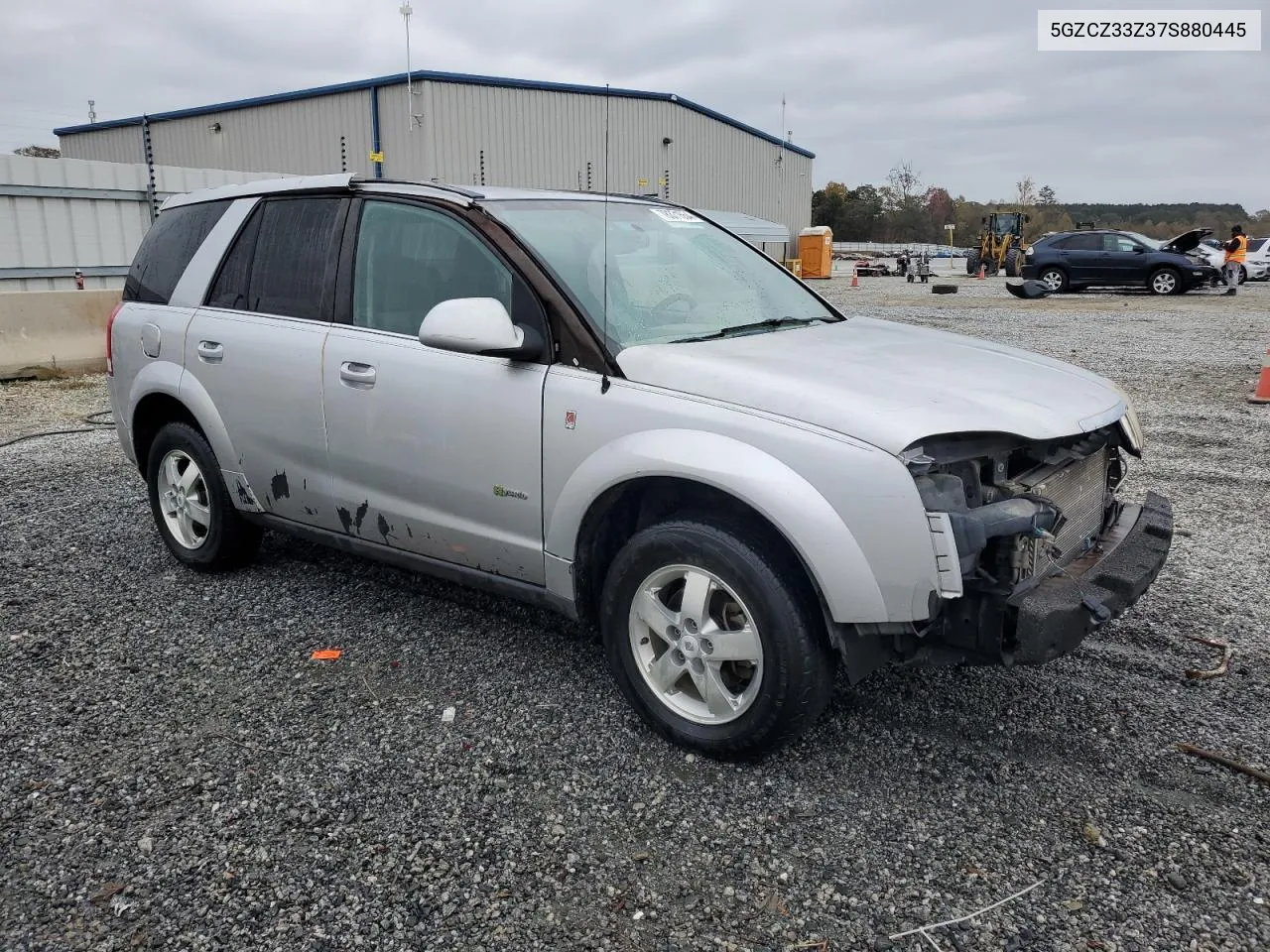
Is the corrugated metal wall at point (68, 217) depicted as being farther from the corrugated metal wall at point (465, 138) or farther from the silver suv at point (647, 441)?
the corrugated metal wall at point (465, 138)

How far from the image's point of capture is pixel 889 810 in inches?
115

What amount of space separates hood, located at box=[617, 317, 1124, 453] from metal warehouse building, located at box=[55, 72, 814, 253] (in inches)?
853

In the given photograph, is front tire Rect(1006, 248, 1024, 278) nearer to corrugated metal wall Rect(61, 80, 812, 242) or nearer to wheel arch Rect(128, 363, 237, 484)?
corrugated metal wall Rect(61, 80, 812, 242)

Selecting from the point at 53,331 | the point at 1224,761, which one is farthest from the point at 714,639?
the point at 53,331

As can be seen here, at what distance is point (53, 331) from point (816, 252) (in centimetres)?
3234

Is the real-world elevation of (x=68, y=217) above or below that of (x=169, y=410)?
above

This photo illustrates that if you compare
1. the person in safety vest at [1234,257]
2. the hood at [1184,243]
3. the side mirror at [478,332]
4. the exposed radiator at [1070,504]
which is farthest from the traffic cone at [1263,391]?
the person in safety vest at [1234,257]

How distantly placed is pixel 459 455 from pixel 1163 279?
25214 mm

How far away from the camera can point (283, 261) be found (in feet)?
14.3

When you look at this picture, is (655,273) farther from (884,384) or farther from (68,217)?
(68,217)

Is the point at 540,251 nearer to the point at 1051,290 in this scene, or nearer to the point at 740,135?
the point at 1051,290

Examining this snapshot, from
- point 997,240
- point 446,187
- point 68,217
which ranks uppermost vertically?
point 997,240

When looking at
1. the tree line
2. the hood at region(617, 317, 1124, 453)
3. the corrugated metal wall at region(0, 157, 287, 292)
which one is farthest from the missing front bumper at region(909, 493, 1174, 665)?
the tree line

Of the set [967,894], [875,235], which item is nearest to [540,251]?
[967,894]
